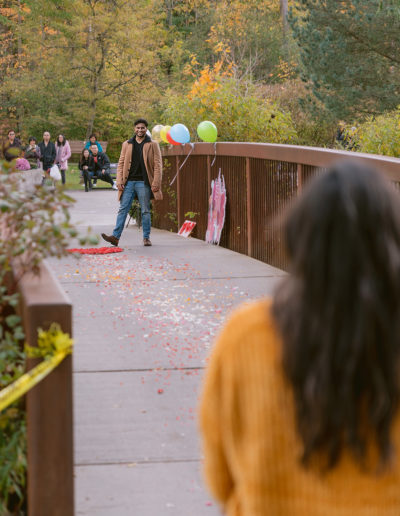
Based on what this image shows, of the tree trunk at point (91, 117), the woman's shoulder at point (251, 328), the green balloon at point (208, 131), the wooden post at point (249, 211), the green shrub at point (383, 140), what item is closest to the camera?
the woman's shoulder at point (251, 328)

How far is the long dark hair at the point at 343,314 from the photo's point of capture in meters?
1.66

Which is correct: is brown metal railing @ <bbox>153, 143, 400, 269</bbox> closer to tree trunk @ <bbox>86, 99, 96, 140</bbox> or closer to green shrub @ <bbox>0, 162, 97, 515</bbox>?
green shrub @ <bbox>0, 162, 97, 515</bbox>

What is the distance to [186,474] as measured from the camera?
15.0 feet

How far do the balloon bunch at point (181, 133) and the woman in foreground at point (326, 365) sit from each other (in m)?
12.8

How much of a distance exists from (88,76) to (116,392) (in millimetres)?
37324

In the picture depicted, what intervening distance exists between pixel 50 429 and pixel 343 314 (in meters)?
2.03

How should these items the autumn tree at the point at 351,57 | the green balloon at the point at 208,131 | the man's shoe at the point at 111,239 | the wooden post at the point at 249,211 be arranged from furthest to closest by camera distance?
the autumn tree at the point at 351,57, the green balloon at the point at 208,131, the man's shoe at the point at 111,239, the wooden post at the point at 249,211

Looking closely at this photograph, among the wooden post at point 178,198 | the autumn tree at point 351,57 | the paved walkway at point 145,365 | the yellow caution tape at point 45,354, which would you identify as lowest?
the paved walkway at point 145,365

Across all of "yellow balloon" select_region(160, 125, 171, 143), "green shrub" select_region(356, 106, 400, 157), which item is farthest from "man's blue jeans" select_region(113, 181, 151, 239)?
"green shrub" select_region(356, 106, 400, 157)

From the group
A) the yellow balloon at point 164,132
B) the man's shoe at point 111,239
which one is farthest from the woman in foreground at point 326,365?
the yellow balloon at point 164,132

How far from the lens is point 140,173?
1394 centimetres

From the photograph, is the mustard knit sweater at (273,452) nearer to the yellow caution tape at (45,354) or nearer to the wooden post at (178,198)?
the yellow caution tape at (45,354)

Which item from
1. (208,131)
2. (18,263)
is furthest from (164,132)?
(18,263)

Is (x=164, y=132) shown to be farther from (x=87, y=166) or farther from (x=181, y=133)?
(x=87, y=166)
